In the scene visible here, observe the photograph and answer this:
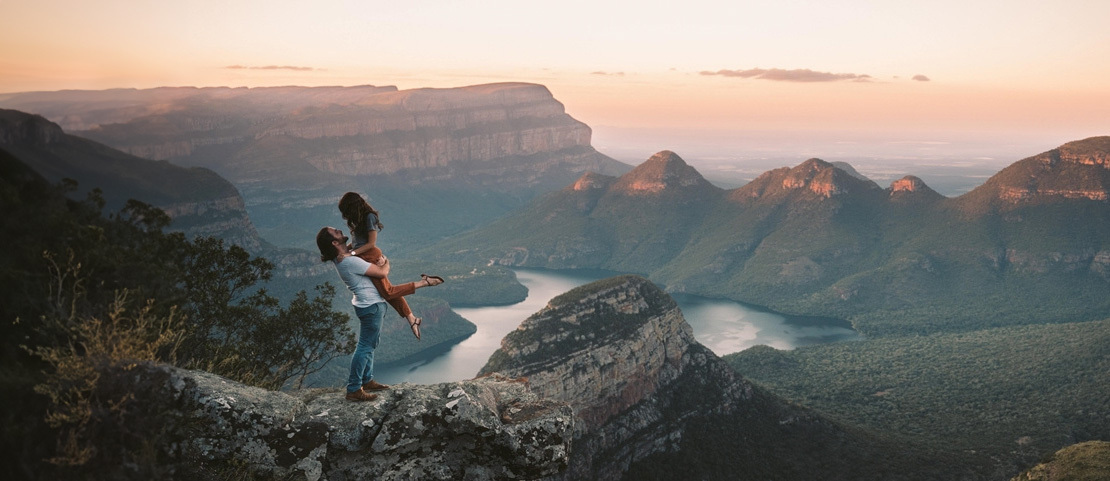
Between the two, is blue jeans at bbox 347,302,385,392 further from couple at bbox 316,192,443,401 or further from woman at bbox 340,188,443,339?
woman at bbox 340,188,443,339

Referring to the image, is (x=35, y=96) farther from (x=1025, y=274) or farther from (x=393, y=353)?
(x=1025, y=274)

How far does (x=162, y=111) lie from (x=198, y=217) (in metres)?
32.9

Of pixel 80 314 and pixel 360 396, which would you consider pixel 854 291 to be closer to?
pixel 360 396

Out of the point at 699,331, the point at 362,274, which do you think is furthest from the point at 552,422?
the point at 699,331

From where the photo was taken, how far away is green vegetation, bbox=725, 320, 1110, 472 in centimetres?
6612

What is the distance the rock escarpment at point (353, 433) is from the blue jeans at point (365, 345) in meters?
0.48

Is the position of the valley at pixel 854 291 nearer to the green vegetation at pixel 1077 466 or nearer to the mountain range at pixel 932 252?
the mountain range at pixel 932 252

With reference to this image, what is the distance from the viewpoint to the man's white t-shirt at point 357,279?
44.2 ft

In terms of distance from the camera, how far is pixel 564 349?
63.2 meters

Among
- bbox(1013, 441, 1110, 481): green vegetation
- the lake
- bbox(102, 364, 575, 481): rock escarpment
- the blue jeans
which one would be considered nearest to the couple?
the blue jeans

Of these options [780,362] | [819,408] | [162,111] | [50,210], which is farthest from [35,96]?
[162,111]

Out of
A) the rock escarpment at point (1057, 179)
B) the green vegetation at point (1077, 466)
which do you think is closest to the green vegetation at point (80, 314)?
the green vegetation at point (1077, 466)

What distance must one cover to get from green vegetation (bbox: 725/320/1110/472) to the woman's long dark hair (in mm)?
60935

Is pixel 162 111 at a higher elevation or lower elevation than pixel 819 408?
higher
